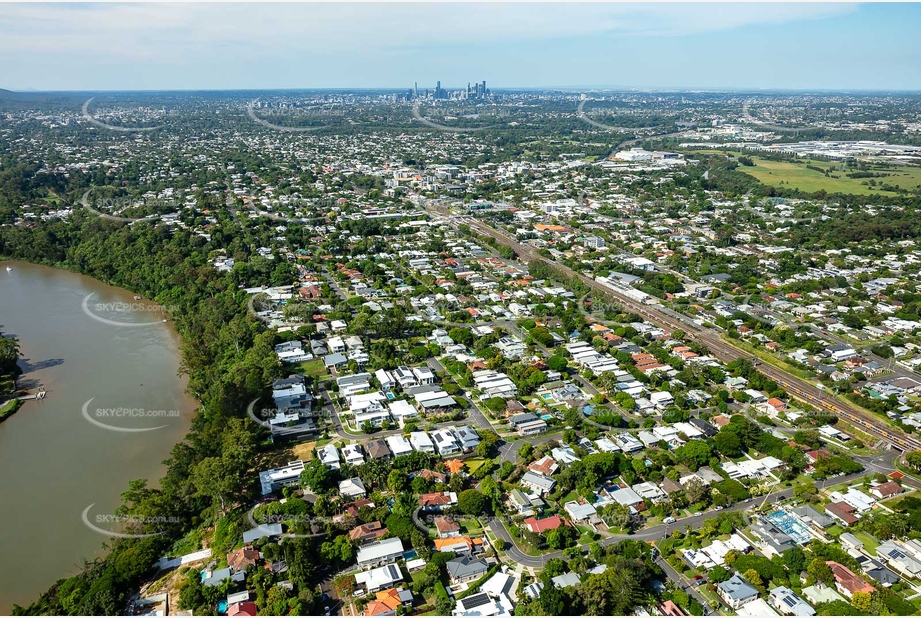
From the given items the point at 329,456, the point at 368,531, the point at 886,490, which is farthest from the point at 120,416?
the point at 886,490

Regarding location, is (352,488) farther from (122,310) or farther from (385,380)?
(122,310)

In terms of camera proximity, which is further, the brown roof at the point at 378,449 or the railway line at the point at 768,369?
the railway line at the point at 768,369

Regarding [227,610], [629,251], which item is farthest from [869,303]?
[227,610]

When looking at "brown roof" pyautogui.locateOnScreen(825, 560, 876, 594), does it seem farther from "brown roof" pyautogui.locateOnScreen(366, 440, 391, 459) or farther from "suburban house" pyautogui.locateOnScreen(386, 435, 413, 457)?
"brown roof" pyautogui.locateOnScreen(366, 440, 391, 459)

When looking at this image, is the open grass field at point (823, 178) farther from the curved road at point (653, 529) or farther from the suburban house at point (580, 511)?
the suburban house at point (580, 511)

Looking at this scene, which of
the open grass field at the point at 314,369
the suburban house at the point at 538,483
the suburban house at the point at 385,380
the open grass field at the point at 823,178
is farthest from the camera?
the open grass field at the point at 823,178

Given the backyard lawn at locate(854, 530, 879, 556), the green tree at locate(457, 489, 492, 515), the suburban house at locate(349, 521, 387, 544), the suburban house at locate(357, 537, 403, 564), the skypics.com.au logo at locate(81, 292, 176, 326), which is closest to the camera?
the suburban house at locate(357, 537, 403, 564)

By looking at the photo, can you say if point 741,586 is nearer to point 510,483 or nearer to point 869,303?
point 510,483

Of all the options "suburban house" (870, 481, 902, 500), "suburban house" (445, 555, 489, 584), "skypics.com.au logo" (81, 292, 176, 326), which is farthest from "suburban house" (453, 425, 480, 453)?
"skypics.com.au logo" (81, 292, 176, 326)

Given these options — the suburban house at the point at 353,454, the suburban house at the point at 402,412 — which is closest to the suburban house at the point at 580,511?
the suburban house at the point at 353,454
